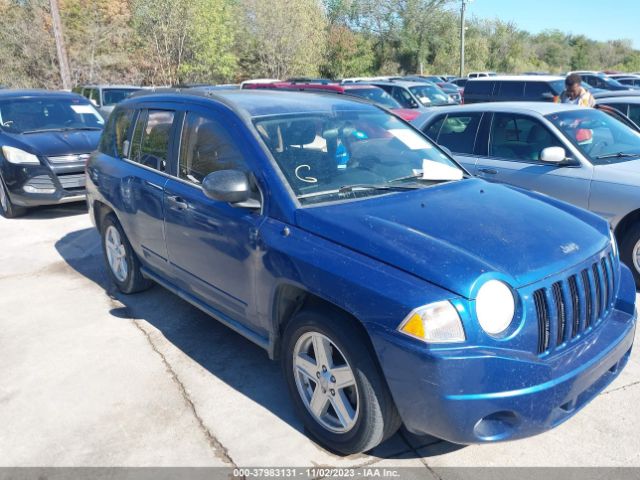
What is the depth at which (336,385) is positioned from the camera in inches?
116

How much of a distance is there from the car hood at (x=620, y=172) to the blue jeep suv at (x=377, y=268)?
77.8 inches

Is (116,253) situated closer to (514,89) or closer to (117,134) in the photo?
(117,134)

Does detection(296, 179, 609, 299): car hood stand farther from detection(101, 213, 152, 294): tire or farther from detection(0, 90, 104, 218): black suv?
detection(0, 90, 104, 218): black suv

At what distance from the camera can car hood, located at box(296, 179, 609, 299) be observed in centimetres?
262

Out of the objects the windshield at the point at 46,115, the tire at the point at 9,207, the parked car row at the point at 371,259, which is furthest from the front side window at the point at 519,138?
the tire at the point at 9,207

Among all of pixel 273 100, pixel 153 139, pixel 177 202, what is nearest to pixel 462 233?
pixel 273 100

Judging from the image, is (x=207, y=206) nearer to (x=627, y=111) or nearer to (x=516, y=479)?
(x=516, y=479)

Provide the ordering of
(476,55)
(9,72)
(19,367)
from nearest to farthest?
(19,367), (9,72), (476,55)

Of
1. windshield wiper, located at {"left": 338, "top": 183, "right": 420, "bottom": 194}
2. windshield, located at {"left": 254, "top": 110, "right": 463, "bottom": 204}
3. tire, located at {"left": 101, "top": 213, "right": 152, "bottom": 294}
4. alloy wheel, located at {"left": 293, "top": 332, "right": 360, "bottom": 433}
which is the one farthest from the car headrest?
tire, located at {"left": 101, "top": 213, "right": 152, "bottom": 294}

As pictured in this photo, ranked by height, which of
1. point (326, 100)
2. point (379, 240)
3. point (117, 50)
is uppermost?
point (117, 50)

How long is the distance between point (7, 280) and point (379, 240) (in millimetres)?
4802

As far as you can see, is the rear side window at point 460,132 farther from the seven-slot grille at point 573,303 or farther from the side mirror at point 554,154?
the seven-slot grille at point 573,303

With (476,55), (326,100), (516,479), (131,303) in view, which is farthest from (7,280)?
(476,55)

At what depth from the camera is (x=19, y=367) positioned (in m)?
4.16
